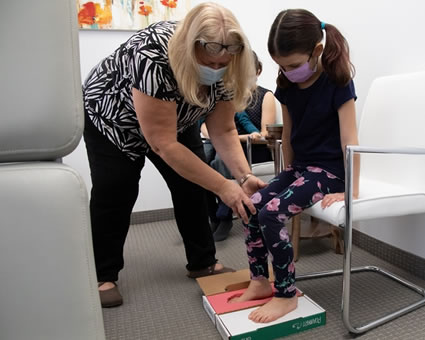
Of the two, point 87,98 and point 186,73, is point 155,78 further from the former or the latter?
point 87,98

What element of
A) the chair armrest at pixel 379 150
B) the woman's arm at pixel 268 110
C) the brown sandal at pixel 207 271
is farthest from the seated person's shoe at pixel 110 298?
the woman's arm at pixel 268 110

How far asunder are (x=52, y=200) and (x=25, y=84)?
0.14 metres

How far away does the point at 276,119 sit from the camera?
2.19 metres

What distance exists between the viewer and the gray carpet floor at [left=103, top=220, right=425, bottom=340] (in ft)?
3.78

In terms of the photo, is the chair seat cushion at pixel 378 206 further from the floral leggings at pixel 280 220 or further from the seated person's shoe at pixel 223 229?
the seated person's shoe at pixel 223 229

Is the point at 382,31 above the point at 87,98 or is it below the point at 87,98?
above

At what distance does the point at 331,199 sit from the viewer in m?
1.12

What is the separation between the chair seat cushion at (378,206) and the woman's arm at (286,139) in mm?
274

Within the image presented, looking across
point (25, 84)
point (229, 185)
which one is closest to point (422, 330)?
point (229, 185)

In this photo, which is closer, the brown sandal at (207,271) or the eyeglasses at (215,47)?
the eyeglasses at (215,47)

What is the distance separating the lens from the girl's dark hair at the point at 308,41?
114cm

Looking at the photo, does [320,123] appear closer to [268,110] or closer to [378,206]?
[378,206]

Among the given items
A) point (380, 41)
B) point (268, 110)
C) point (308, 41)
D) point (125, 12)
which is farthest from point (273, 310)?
point (125, 12)

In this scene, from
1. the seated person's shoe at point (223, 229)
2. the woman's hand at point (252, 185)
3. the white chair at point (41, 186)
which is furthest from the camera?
the seated person's shoe at point (223, 229)
